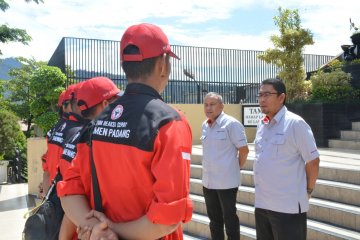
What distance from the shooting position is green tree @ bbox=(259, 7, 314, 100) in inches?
403

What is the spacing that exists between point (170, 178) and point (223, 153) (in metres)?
3.16

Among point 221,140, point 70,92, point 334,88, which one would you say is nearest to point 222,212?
point 221,140

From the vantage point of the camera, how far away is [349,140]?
8.42 meters

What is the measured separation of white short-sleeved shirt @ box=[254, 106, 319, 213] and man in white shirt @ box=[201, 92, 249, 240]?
103 centimetres

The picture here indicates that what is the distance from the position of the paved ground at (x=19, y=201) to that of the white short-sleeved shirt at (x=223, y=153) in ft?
7.00

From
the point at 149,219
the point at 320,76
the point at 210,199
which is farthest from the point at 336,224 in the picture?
the point at 320,76

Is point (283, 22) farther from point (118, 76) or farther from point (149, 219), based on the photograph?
point (149, 219)

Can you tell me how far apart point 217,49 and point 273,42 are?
2.78m

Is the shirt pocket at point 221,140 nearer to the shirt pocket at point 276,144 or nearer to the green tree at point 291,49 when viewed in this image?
the shirt pocket at point 276,144

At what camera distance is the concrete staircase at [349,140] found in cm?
812

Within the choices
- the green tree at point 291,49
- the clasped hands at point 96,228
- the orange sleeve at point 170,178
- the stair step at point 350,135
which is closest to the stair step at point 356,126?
the stair step at point 350,135

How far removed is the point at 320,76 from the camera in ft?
30.9

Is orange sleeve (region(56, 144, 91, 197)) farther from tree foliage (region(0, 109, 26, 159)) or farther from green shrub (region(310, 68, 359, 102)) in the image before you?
tree foliage (region(0, 109, 26, 159))

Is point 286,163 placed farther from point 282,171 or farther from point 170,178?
point 170,178
